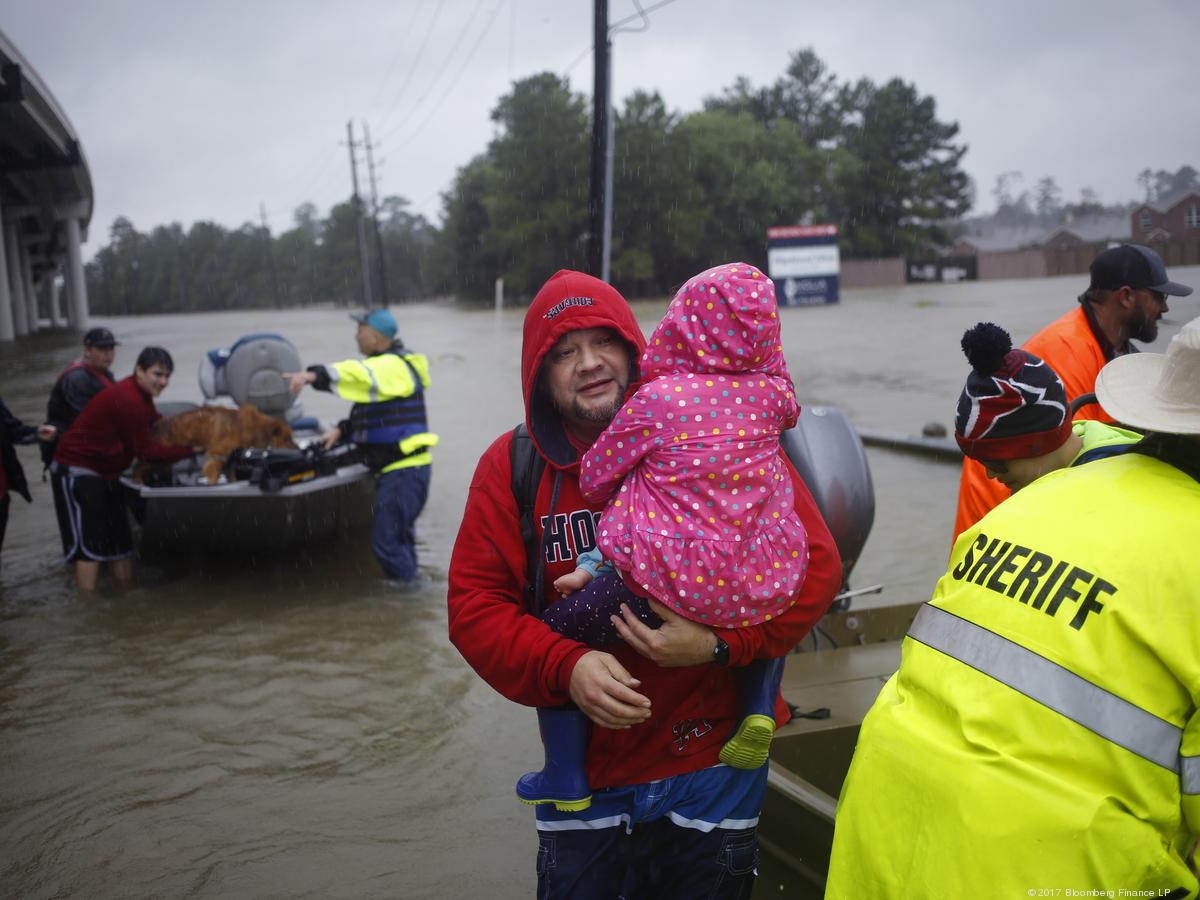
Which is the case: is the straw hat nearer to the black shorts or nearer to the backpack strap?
the backpack strap

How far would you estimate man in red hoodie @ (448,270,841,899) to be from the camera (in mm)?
2242

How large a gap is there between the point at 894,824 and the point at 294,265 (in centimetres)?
12956

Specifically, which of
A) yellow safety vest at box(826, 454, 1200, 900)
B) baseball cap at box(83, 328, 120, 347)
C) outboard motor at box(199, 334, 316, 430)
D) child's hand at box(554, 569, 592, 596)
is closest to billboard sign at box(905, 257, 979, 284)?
outboard motor at box(199, 334, 316, 430)

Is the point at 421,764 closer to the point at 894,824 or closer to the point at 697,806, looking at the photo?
→ the point at 697,806

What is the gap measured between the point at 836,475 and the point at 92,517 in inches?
230

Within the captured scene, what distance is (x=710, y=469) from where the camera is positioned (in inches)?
85.3

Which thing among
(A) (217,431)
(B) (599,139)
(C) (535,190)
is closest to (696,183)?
(C) (535,190)

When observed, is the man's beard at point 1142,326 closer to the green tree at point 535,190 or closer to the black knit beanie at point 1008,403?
the black knit beanie at point 1008,403

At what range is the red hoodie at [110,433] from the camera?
24.3 ft

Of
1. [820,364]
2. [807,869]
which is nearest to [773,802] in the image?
[807,869]

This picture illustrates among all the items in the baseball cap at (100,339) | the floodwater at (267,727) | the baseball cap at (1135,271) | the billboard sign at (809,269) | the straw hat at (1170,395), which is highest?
the billboard sign at (809,269)

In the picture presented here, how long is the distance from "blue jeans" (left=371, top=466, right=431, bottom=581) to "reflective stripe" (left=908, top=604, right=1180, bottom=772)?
20.2 feet

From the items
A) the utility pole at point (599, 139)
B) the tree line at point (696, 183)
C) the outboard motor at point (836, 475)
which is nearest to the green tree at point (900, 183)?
the tree line at point (696, 183)

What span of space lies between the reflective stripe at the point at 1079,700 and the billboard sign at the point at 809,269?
43.8 m
